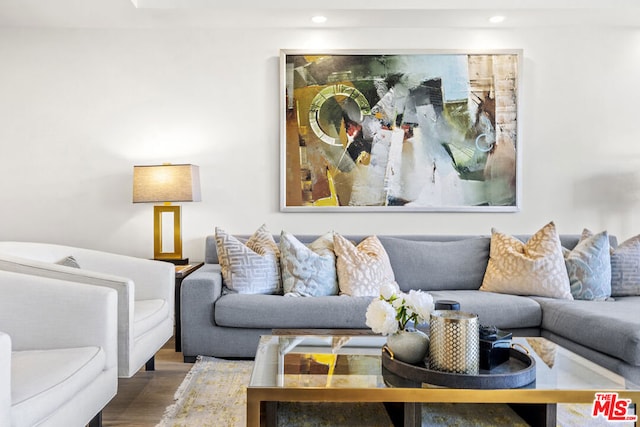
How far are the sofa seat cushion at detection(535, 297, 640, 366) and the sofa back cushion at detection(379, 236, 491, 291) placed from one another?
51 centimetres

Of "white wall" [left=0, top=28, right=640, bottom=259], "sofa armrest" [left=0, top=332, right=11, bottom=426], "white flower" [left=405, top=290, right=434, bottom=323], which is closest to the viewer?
"sofa armrest" [left=0, top=332, right=11, bottom=426]

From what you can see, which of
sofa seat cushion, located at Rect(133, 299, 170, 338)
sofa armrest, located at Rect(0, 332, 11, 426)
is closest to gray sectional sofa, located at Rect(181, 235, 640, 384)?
sofa seat cushion, located at Rect(133, 299, 170, 338)

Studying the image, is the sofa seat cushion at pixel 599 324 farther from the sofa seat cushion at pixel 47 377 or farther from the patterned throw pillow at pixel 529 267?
the sofa seat cushion at pixel 47 377

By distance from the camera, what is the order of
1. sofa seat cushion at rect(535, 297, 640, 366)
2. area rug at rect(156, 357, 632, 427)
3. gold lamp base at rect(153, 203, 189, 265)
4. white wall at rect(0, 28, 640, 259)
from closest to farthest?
area rug at rect(156, 357, 632, 427), sofa seat cushion at rect(535, 297, 640, 366), gold lamp base at rect(153, 203, 189, 265), white wall at rect(0, 28, 640, 259)

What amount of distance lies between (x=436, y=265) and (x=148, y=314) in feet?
6.18

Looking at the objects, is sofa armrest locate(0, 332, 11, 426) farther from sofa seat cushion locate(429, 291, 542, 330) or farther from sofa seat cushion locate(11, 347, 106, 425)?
sofa seat cushion locate(429, 291, 542, 330)

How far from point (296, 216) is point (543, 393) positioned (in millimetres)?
2549

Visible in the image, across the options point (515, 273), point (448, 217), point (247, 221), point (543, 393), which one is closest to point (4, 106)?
point (247, 221)

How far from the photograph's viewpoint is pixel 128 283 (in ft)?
7.33

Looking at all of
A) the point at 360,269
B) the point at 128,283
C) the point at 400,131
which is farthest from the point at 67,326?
the point at 400,131

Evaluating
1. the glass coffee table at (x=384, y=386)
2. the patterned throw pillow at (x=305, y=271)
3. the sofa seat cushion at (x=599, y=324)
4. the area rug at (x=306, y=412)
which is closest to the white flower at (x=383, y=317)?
the glass coffee table at (x=384, y=386)

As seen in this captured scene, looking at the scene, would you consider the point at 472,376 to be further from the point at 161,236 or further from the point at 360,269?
the point at 161,236

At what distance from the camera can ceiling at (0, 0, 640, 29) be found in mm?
3570

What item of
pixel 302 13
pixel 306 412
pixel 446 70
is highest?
pixel 302 13
